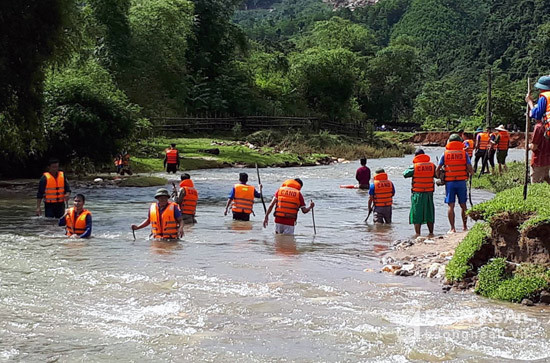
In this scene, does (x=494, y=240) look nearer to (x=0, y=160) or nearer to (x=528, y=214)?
(x=528, y=214)

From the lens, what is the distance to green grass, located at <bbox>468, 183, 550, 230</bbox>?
32.2 ft

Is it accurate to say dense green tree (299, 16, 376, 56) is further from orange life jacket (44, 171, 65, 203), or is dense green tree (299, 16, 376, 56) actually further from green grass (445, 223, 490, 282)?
green grass (445, 223, 490, 282)

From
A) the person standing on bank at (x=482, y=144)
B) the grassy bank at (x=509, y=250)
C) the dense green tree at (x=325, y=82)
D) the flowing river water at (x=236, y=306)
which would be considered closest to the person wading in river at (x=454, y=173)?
the flowing river water at (x=236, y=306)

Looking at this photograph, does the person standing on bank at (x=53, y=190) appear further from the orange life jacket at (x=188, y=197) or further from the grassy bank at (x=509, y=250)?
the grassy bank at (x=509, y=250)

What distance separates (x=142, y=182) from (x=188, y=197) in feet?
40.8

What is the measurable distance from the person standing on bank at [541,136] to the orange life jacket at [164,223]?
685 cm

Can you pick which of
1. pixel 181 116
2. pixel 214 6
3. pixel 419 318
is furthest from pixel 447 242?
pixel 214 6

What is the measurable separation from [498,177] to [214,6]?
145ft

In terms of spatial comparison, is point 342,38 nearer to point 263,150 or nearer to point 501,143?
point 263,150

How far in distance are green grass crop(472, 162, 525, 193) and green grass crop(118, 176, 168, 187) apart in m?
12.6

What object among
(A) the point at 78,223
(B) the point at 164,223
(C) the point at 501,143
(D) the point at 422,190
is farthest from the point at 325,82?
(B) the point at 164,223

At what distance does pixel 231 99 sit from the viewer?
6328 cm

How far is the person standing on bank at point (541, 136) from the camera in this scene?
1136 centimetres

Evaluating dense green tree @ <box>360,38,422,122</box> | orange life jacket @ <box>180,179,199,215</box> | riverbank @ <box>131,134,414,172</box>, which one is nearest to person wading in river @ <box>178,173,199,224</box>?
orange life jacket @ <box>180,179,199,215</box>
